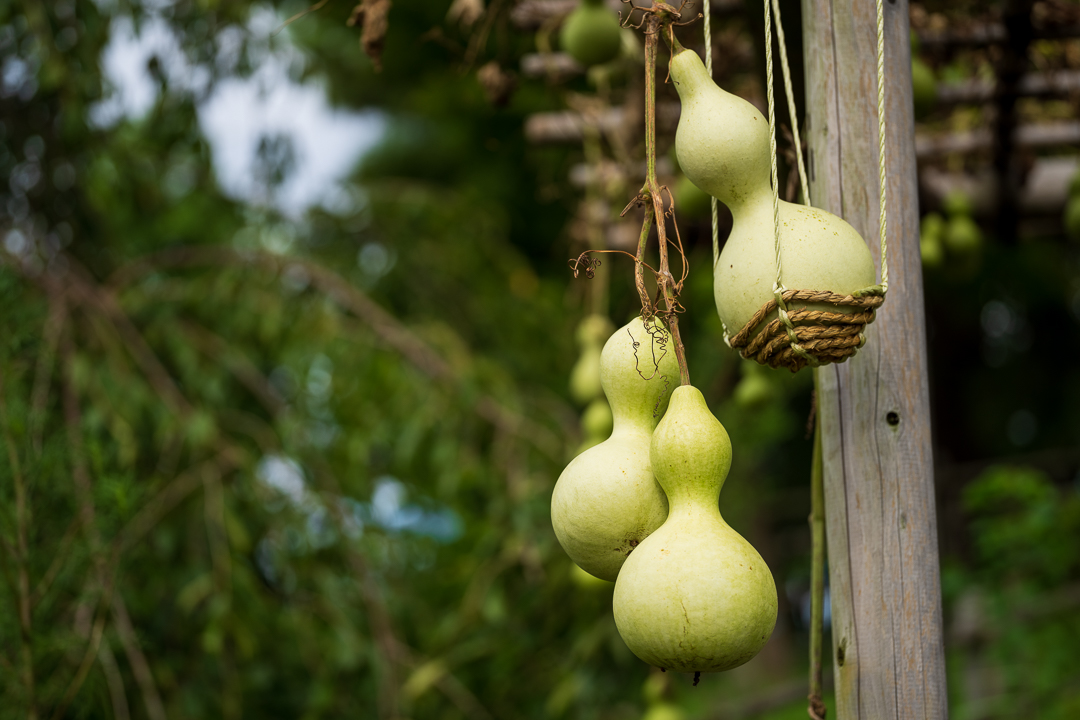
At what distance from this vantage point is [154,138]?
344 centimetres

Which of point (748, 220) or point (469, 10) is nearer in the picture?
point (748, 220)

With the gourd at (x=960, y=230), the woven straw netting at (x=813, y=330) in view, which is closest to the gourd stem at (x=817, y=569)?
the woven straw netting at (x=813, y=330)

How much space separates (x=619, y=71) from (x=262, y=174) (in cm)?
182

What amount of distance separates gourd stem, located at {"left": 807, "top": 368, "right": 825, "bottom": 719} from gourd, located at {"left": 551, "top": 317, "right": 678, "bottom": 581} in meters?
0.30

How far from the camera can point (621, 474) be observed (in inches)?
38.8

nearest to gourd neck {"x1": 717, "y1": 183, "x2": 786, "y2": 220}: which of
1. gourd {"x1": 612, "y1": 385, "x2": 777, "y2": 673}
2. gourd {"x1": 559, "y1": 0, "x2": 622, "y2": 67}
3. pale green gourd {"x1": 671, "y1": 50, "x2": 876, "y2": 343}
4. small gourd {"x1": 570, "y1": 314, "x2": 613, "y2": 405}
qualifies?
pale green gourd {"x1": 671, "y1": 50, "x2": 876, "y2": 343}

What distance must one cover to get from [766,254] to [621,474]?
299 mm

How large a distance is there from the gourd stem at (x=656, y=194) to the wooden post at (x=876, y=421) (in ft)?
1.05

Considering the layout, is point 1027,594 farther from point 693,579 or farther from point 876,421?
point 693,579

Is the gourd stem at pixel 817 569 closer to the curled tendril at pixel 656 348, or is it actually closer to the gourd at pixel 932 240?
the curled tendril at pixel 656 348

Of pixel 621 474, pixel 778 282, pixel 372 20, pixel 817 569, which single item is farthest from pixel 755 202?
pixel 372 20

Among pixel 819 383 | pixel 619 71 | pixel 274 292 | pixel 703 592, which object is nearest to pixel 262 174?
pixel 274 292

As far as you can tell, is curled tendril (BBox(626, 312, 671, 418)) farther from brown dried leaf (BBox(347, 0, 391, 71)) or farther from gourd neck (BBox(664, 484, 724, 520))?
brown dried leaf (BBox(347, 0, 391, 71))

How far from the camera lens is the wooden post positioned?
112cm
